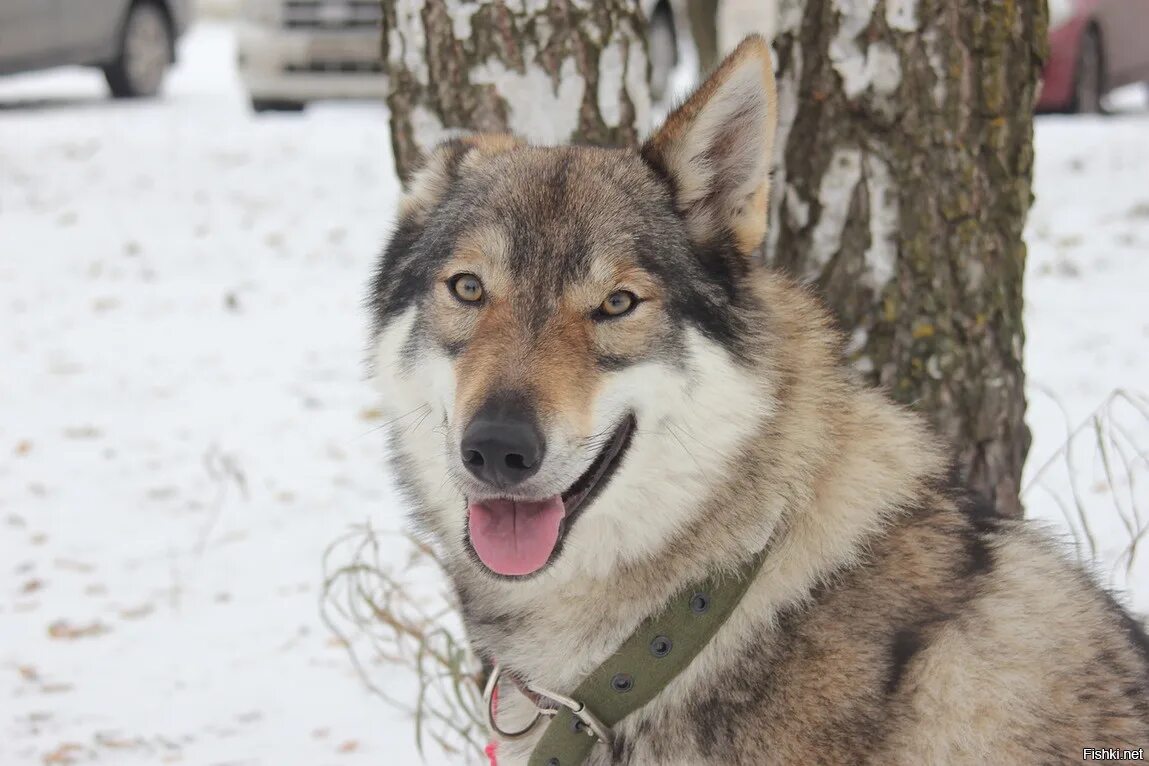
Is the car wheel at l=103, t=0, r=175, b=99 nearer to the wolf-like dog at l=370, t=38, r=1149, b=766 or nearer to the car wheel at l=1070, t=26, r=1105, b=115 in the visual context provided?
the car wheel at l=1070, t=26, r=1105, b=115

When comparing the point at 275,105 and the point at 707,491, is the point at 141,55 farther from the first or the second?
the point at 707,491

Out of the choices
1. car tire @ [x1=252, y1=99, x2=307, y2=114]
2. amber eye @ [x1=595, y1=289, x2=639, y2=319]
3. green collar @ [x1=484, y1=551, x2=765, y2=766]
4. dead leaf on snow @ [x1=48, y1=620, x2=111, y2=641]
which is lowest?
dead leaf on snow @ [x1=48, y1=620, x2=111, y2=641]

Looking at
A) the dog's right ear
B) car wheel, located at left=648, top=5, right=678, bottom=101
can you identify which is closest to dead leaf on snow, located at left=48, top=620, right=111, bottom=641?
the dog's right ear

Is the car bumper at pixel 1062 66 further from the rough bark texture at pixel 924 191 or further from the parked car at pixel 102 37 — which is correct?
the parked car at pixel 102 37

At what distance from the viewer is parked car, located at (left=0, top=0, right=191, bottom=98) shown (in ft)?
35.8

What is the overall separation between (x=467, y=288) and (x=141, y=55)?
36.7 ft

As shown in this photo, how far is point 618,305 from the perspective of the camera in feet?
8.23

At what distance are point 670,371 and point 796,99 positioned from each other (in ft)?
4.49

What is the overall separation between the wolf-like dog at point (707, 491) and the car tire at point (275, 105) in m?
8.49

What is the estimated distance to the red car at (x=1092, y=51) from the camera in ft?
32.1

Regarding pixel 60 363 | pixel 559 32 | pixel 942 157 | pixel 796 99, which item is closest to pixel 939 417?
pixel 942 157

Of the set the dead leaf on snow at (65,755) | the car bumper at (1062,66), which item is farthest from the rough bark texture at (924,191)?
the car bumper at (1062,66)

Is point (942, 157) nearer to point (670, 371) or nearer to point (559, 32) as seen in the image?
point (559, 32)

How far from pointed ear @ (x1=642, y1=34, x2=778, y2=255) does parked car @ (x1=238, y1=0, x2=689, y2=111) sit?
24.8ft
